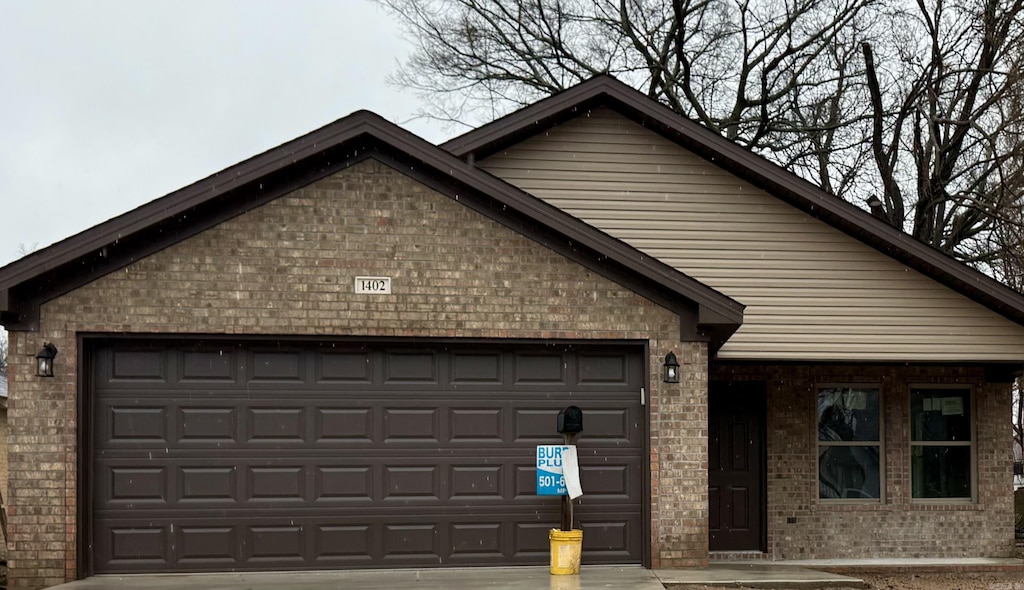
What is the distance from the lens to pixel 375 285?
11195 millimetres

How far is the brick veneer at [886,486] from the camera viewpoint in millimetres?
13828

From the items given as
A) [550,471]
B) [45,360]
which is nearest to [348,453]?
[550,471]

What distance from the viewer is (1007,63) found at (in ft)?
62.7

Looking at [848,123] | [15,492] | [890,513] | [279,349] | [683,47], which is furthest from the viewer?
[683,47]

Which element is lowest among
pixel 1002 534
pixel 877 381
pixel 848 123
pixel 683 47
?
pixel 1002 534

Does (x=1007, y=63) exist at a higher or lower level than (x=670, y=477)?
higher

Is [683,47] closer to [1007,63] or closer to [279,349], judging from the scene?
[1007,63]

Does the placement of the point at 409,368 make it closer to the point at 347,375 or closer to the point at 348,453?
the point at 347,375

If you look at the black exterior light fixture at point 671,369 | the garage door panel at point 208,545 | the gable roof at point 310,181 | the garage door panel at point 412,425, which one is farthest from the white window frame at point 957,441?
the garage door panel at point 208,545

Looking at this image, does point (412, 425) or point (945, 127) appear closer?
point (412, 425)

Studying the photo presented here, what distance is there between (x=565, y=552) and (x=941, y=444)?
615 centimetres

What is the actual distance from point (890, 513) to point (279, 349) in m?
8.21

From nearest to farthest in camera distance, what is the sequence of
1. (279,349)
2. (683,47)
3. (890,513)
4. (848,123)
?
(279,349) → (890,513) → (848,123) → (683,47)

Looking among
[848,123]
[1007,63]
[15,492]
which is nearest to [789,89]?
[848,123]
